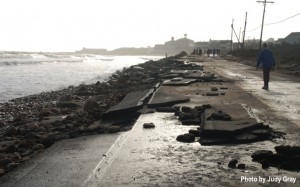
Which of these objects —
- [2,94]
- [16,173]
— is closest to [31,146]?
[16,173]

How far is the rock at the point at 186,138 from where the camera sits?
551 centimetres

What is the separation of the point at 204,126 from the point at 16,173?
281cm

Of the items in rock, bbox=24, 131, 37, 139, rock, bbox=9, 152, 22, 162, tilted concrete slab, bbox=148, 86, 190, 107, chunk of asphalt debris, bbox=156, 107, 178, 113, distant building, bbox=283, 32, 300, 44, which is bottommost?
rock, bbox=24, 131, 37, 139

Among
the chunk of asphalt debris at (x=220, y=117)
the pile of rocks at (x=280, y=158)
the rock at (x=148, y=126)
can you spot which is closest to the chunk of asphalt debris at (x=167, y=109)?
the rock at (x=148, y=126)

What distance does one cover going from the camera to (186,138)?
18.1ft

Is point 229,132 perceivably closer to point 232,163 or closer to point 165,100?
point 232,163

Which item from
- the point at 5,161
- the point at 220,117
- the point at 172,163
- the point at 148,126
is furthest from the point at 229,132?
the point at 5,161

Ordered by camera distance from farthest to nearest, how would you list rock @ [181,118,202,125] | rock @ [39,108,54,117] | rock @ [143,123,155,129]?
1. rock @ [39,108,54,117]
2. rock @ [181,118,202,125]
3. rock @ [143,123,155,129]

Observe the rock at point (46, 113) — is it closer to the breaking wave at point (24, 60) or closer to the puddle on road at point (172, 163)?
the puddle on road at point (172, 163)

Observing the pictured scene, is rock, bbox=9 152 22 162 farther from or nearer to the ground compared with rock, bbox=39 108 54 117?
farther from the ground

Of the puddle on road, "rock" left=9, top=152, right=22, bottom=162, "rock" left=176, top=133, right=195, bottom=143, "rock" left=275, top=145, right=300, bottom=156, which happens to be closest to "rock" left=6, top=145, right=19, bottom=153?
"rock" left=9, top=152, right=22, bottom=162

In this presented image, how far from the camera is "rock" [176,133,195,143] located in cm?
551

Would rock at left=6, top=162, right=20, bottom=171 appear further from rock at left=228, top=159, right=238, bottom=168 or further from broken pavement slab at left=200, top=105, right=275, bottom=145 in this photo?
rock at left=228, top=159, right=238, bottom=168

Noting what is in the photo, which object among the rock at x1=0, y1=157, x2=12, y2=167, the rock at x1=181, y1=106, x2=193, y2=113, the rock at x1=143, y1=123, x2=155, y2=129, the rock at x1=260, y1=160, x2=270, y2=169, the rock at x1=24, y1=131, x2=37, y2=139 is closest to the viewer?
the rock at x1=260, y1=160, x2=270, y2=169
